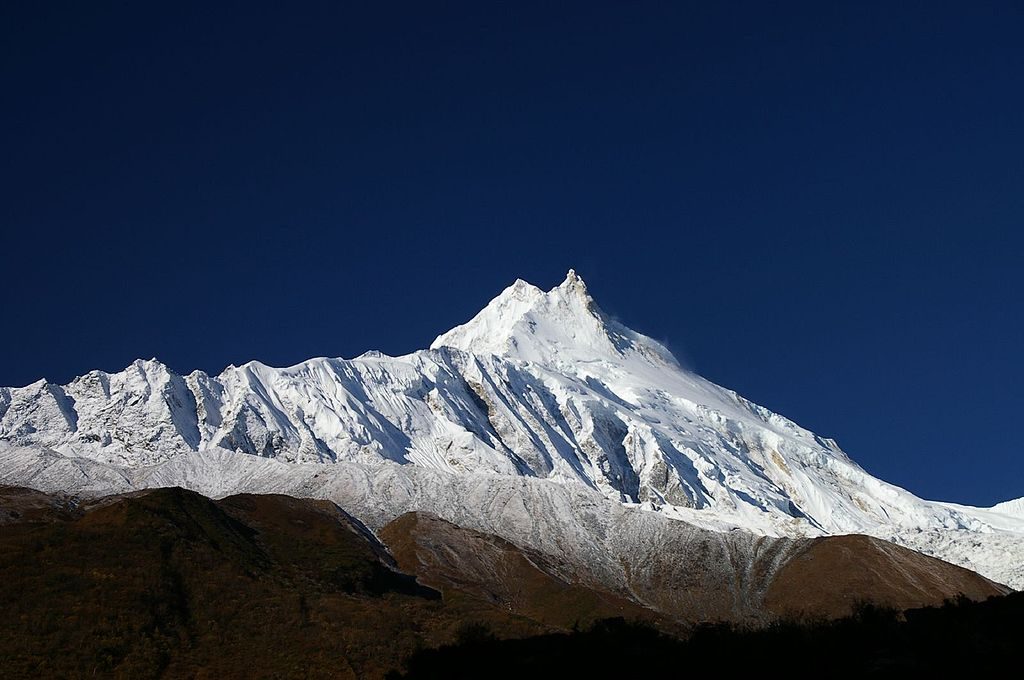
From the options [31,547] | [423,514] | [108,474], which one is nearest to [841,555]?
[423,514]

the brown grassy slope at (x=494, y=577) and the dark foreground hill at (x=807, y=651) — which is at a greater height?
the brown grassy slope at (x=494, y=577)

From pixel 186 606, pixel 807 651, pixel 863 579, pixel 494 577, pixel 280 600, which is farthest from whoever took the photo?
pixel 863 579

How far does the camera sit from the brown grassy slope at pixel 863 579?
126m

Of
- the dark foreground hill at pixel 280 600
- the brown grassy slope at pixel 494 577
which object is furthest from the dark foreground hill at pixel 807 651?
the brown grassy slope at pixel 494 577

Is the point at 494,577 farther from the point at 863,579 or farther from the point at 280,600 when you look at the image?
the point at 280,600

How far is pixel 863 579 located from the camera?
13062 cm

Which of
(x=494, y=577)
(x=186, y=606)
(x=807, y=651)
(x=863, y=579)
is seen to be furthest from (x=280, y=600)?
(x=863, y=579)

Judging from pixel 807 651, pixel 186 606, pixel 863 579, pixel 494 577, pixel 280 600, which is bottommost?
pixel 807 651

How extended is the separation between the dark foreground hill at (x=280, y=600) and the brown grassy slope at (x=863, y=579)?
0.54 metres

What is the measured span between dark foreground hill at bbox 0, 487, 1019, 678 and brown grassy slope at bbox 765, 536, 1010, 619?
536mm

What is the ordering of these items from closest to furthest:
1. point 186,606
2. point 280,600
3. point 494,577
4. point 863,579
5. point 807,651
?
point 807,651 → point 186,606 → point 280,600 → point 494,577 → point 863,579

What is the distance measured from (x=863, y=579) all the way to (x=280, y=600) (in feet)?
280

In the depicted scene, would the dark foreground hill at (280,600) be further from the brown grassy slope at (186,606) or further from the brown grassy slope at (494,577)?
the brown grassy slope at (494,577)

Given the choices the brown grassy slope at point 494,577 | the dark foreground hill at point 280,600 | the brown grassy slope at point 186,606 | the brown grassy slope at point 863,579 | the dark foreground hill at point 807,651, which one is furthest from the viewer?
the brown grassy slope at point 863,579
